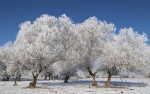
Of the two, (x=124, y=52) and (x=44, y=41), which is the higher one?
(x=44, y=41)

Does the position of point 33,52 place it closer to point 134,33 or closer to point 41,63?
point 41,63

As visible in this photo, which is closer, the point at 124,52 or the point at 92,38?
the point at 124,52

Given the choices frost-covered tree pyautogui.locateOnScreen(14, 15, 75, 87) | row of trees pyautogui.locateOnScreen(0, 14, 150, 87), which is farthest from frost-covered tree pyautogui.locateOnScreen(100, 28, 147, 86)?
frost-covered tree pyautogui.locateOnScreen(14, 15, 75, 87)

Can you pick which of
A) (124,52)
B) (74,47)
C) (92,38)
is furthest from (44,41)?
(124,52)

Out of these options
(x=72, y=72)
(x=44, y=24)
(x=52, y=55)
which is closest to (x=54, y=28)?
(x=44, y=24)

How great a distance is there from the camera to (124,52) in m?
36.6

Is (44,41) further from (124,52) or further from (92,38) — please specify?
(124,52)

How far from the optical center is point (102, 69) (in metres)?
41.4

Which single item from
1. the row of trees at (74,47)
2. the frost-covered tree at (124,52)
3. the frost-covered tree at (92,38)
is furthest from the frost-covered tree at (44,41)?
the frost-covered tree at (124,52)

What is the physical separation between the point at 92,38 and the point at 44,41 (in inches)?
533

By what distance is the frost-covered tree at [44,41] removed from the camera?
3064cm

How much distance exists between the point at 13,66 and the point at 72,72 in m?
39.6

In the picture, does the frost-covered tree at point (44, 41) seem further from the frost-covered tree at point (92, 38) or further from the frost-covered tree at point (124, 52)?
the frost-covered tree at point (124, 52)

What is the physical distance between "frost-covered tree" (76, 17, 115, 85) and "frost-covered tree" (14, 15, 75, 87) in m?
5.78
